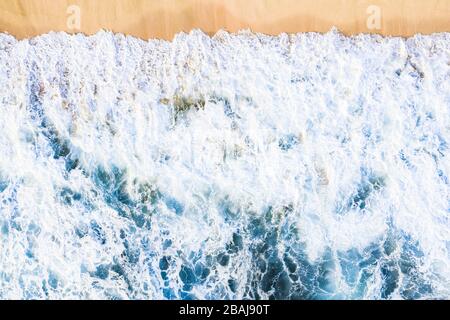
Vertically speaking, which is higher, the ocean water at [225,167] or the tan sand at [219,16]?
the tan sand at [219,16]

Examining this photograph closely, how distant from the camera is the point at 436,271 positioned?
1940 millimetres

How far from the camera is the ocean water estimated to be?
6.40 feet

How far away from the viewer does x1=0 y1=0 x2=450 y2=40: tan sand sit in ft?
6.66

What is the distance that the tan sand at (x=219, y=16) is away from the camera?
2.03 m

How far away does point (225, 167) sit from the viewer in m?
2.00

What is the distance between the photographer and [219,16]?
204 cm

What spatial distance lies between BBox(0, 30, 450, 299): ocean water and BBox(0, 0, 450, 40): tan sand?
0.17 ft

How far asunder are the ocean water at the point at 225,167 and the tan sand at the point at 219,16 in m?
0.05

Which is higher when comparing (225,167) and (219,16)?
(219,16)

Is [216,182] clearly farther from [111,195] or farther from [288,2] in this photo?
[288,2]

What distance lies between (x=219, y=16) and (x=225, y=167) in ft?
2.34

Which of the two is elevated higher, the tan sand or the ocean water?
the tan sand

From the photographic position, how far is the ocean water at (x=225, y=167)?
1.95 meters
